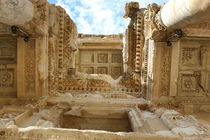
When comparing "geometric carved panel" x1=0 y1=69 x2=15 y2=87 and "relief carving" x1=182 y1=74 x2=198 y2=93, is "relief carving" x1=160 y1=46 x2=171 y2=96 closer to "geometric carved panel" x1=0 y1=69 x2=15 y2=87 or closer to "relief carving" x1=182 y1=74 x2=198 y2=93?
"relief carving" x1=182 y1=74 x2=198 y2=93

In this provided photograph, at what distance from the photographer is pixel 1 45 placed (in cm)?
487

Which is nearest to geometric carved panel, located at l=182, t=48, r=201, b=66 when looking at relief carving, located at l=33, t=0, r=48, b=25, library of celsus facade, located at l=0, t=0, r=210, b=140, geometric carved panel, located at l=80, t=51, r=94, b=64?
library of celsus facade, located at l=0, t=0, r=210, b=140

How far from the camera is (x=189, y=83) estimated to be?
4699 millimetres

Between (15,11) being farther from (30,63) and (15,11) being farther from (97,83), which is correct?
(97,83)

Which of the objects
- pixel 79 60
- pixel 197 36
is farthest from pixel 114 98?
pixel 79 60

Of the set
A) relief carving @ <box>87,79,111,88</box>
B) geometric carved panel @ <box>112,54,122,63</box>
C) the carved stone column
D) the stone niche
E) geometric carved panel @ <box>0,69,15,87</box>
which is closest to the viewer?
the carved stone column

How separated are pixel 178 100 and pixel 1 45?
15.7ft

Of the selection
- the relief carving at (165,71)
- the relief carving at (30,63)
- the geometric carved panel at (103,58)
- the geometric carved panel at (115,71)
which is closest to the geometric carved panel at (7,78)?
the relief carving at (30,63)

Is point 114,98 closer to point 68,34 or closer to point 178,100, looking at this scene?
point 178,100

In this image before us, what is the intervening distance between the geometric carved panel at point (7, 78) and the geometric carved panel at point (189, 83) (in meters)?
4.42

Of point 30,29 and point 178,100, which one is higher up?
point 30,29

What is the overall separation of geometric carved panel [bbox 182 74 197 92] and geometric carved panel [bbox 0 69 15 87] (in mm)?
4417

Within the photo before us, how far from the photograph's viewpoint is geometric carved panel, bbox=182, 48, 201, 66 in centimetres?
468

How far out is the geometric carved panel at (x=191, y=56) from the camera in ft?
15.4
